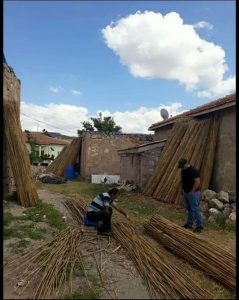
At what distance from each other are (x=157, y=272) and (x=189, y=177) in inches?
120

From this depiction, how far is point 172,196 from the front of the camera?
11.1m

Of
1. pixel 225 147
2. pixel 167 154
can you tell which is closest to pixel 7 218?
pixel 167 154

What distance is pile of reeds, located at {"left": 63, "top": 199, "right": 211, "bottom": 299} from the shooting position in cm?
428

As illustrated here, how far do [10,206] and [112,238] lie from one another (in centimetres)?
321

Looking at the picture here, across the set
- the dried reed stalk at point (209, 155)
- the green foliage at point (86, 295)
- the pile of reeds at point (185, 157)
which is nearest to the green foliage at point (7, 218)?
the green foliage at point (86, 295)

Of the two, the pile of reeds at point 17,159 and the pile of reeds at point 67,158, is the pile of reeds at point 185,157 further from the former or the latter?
the pile of reeds at point 67,158

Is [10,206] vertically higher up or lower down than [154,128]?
lower down

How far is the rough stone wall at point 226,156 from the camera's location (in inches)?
415

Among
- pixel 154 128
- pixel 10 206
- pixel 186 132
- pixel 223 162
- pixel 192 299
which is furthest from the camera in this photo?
pixel 154 128

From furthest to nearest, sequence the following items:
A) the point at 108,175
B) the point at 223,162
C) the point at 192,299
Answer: the point at 108,175 → the point at 223,162 → the point at 192,299

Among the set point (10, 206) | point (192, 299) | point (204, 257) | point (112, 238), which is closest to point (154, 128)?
point (10, 206)

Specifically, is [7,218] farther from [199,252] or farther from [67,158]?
[67,158]

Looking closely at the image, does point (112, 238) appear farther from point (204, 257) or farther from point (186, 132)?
point (186, 132)

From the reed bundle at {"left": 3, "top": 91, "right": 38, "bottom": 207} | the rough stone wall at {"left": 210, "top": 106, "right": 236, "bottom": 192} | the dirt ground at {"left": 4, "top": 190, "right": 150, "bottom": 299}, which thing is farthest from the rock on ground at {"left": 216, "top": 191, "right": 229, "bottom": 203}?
the reed bundle at {"left": 3, "top": 91, "right": 38, "bottom": 207}
